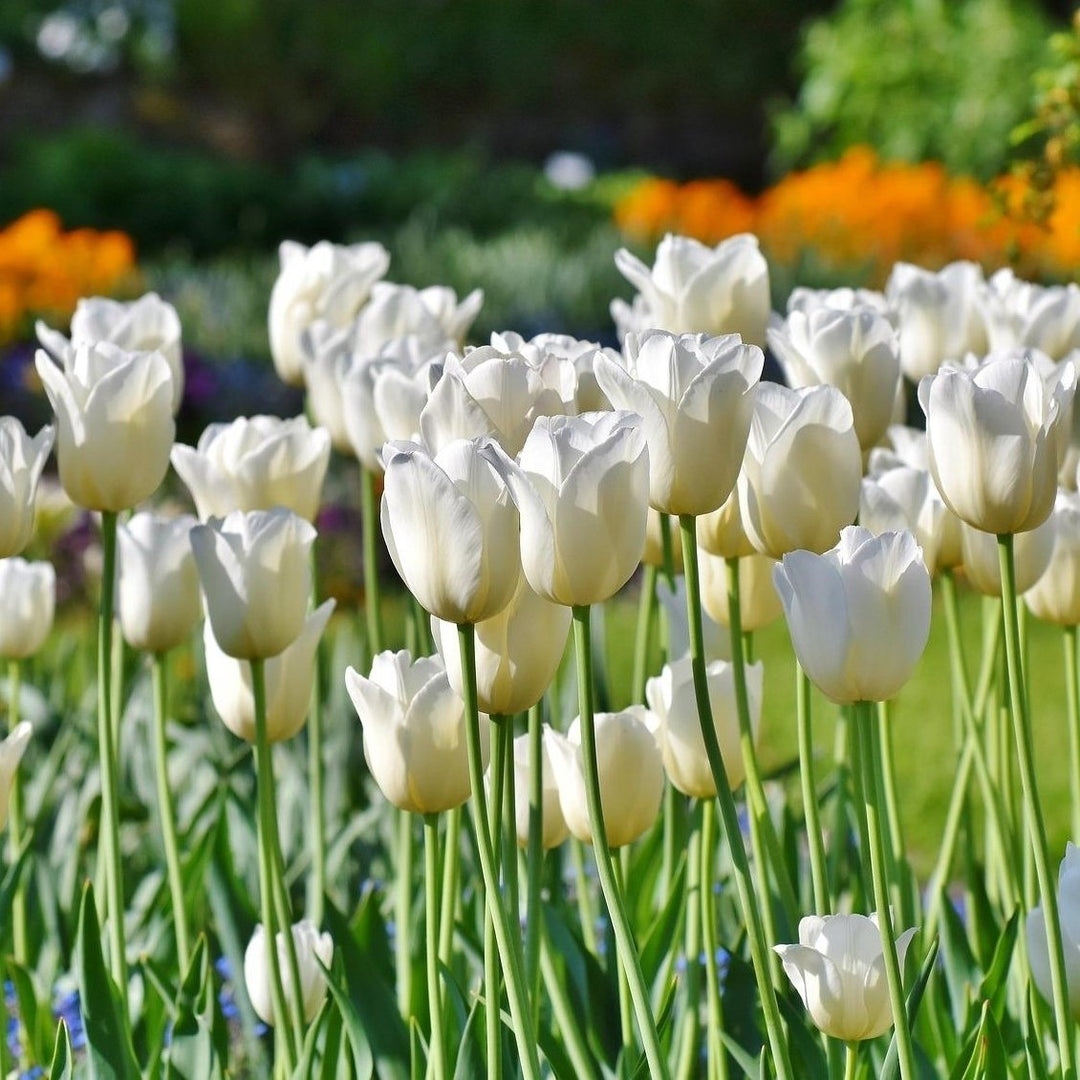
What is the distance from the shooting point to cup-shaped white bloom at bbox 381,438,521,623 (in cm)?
103

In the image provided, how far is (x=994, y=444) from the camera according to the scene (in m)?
1.13

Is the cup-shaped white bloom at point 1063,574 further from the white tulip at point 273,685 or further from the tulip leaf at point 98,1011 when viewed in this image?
the tulip leaf at point 98,1011

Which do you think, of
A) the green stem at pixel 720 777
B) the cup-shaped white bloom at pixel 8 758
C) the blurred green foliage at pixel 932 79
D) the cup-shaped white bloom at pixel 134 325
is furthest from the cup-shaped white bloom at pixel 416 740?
the blurred green foliage at pixel 932 79

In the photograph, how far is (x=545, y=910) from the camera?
1.62 meters

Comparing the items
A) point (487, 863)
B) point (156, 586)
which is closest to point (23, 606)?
point (156, 586)

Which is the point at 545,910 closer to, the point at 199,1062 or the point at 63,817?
the point at 199,1062

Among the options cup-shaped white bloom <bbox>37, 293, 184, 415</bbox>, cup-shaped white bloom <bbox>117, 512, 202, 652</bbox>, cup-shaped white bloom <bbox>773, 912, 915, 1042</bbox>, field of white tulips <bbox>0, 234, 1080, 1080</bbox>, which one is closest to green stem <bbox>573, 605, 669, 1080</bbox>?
field of white tulips <bbox>0, 234, 1080, 1080</bbox>

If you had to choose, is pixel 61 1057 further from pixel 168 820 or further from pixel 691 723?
pixel 691 723

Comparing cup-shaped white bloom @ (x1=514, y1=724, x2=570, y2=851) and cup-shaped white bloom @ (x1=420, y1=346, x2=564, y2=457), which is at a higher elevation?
cup-shaped white bloom @ (x1=420, y1=346, x2=564, y2=457)

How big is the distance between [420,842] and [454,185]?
29.1ft

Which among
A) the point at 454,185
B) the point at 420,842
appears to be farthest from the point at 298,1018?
the point at 454,185

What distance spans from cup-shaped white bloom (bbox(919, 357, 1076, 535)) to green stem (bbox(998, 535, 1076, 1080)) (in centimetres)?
3

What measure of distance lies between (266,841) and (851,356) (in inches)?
26.2

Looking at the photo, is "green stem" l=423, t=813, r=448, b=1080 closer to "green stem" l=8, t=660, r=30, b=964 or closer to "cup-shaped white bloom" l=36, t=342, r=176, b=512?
"cup-shaped white bloom" l=36, t=342, r=176, b=512
